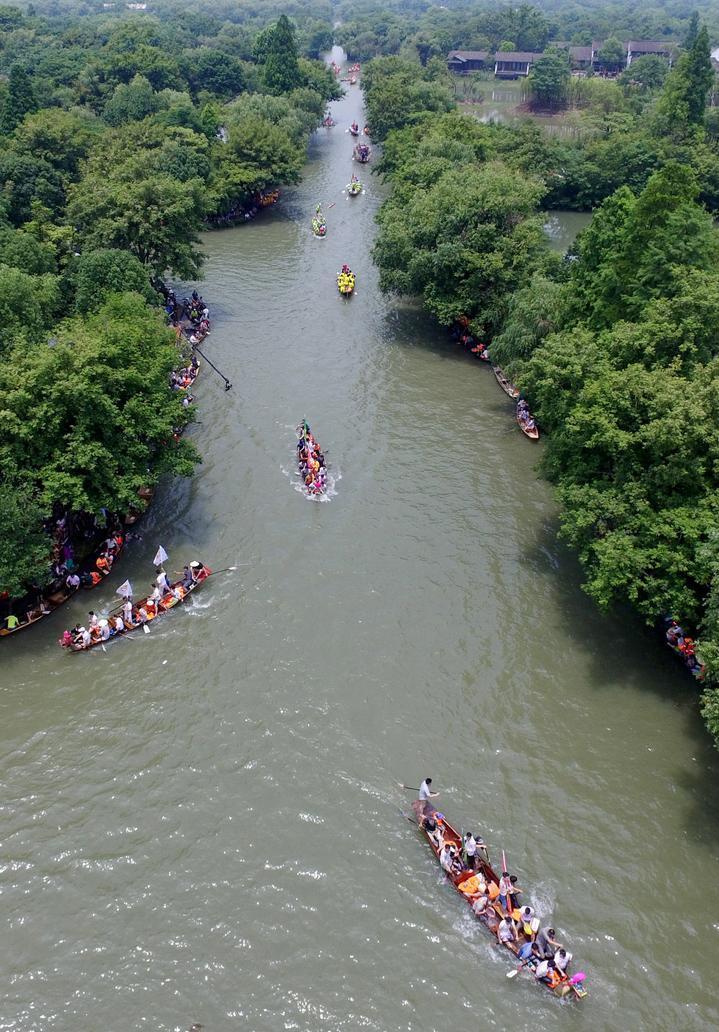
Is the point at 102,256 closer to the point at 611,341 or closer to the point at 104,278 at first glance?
the point at 104,278

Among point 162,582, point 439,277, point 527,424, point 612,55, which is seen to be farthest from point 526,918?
point 612,55

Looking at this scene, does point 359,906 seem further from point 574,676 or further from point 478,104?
point 478,104

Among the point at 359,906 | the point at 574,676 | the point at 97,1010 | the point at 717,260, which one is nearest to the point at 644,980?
the point at 359,906

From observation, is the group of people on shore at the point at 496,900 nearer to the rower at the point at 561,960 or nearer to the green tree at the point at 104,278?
the rower at the point at 561,960

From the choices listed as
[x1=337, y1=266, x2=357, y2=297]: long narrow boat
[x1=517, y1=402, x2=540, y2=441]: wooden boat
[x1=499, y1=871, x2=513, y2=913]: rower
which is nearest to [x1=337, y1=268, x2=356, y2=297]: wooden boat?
[x1=337, y1=266, x2=357, y2=297]: long narrow boat

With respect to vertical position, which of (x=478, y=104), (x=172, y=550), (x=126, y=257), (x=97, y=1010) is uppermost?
(x=478, y=104)

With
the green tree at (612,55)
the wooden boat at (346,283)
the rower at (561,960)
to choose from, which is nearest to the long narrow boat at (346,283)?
the wooden boat at (346,283)
